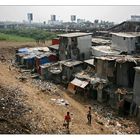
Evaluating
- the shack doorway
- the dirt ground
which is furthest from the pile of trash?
the shack doorway

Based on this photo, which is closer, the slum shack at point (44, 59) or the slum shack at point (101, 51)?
the slum shack at point (101, 51)

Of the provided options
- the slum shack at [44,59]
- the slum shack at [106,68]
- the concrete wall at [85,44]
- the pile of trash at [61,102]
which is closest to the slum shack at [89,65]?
the slum shack at [106,68]

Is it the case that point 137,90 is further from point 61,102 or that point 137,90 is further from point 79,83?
point 79,83

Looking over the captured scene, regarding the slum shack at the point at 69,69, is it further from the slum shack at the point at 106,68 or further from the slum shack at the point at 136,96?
the slum shack at the point at 136,96

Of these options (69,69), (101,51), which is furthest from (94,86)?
(101,51)

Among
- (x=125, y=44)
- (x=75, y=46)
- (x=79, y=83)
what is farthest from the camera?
(x=75, y=46)

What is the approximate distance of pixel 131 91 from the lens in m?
18.5

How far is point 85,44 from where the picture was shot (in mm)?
28781

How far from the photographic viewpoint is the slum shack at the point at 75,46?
2756 cm

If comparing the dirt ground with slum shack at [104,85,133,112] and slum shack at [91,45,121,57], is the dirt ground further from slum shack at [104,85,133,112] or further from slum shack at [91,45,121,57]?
slum shack at [91,45,121,57]

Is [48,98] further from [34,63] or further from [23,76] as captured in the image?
[34,63]

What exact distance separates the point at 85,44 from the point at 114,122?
1313 centimetres

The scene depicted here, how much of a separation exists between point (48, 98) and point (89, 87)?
3215 mm

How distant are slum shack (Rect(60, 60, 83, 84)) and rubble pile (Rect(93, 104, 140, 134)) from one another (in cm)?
583
